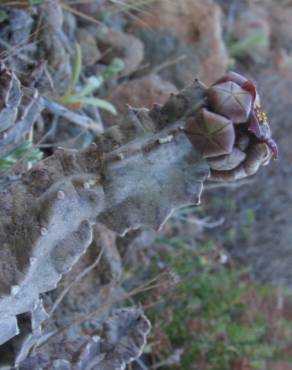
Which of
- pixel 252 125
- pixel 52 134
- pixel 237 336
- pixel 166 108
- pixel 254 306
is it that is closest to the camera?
pixel 252 125

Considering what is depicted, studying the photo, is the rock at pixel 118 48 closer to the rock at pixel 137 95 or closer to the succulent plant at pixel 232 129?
the rock at pixel 137 95

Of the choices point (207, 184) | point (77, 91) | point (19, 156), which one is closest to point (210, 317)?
point (207, 184)

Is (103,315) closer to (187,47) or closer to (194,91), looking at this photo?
(194,91)

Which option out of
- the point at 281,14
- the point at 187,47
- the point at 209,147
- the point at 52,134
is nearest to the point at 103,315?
the point at 52,134

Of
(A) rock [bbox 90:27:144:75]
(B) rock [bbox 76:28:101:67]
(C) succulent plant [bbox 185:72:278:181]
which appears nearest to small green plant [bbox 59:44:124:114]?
(B) rock [bbox 76:28:101:67]

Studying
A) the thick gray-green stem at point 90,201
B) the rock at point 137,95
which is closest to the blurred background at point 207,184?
the rock at point 137,95

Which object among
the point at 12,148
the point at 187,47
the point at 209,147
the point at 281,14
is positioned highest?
the point at 209,147

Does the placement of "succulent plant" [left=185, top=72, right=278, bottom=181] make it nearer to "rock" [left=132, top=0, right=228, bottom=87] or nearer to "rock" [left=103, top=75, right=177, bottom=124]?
"rock" [left=103, top=75, right=177, bottom=124]
